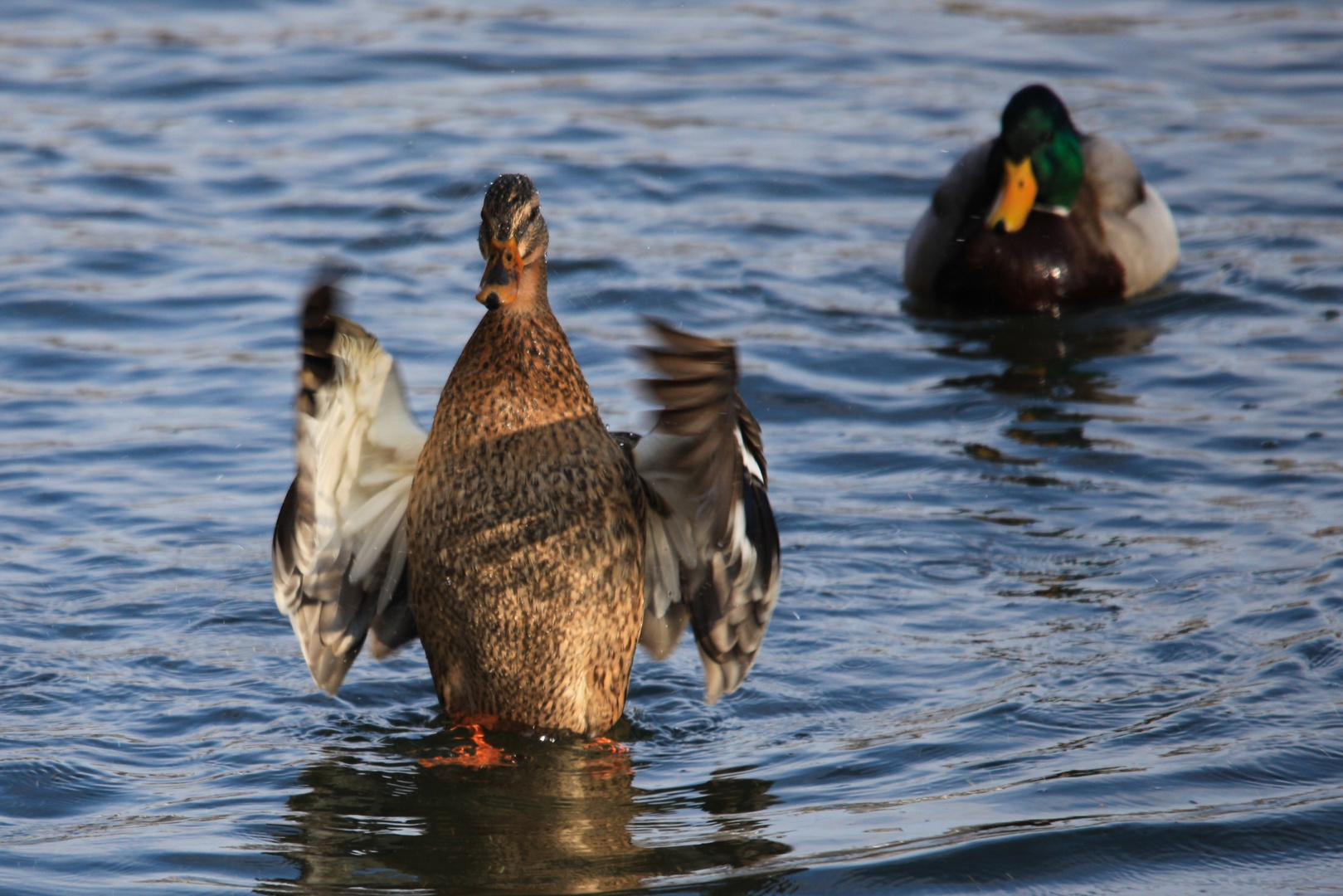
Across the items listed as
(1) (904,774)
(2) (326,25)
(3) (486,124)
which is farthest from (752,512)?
(2) (326,25)

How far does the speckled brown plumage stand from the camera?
4547mm

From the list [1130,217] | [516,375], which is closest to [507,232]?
[516,375]

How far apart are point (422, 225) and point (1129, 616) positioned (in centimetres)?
511

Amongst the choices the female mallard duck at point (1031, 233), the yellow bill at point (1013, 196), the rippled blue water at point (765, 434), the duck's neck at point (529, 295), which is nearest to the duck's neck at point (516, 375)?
the duck's neck at point (529, 295)

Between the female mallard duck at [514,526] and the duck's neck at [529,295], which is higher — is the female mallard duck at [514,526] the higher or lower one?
the lower one

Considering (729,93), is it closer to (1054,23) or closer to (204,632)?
(1054,23)

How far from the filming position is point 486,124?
35.7ft

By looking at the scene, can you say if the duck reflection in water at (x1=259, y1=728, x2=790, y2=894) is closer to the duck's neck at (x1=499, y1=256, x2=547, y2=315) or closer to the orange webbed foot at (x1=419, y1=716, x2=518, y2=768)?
the orange webbed foot at (x1=419, y1=716, x2=518, y2=768)

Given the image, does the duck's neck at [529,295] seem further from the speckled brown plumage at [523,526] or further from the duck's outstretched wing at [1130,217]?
the duck's outstretched wing at [1130,217]

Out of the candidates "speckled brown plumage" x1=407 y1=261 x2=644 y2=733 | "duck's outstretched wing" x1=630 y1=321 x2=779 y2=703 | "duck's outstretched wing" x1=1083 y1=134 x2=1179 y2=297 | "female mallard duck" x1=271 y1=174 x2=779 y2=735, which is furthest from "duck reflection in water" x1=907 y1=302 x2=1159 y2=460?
"speckled brown plumage" x1=407 y1=261 x2=644 y2=733

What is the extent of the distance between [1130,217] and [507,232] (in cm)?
545

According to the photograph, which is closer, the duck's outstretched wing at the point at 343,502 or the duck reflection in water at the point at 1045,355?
the duck's outstretched wing at the point at 343,502

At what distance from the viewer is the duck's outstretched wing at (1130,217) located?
888cm

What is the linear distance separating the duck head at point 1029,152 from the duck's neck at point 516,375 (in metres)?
4.64
